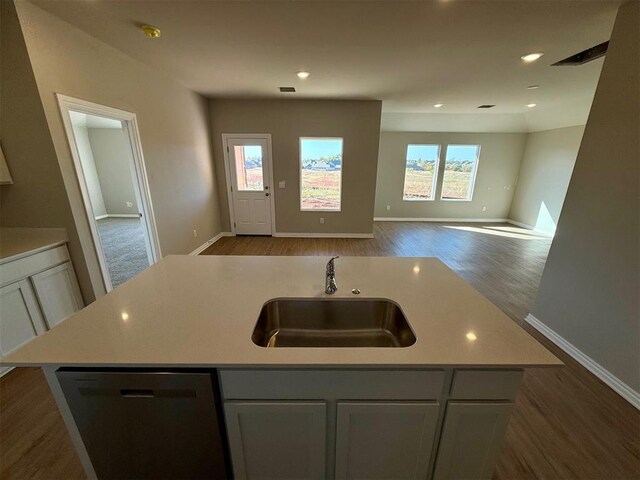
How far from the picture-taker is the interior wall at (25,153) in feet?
5.86

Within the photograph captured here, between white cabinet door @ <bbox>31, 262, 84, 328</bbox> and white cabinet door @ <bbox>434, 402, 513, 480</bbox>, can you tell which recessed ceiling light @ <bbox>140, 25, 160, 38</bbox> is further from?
white cabinet door @ <bbox>434, 402, 513, 480</bbox>

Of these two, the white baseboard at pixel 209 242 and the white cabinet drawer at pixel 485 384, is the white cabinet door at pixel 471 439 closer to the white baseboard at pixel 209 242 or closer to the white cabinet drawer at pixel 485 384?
the white cabinet drawer at pixel 485 384

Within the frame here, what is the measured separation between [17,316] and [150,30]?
8.28 feet

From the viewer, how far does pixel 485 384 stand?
2.94 feet

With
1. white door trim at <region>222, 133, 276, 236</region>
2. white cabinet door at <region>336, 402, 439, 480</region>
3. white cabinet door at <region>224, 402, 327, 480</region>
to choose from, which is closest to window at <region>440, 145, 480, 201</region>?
white door trim at <region>222, 133, 276, 236</region>

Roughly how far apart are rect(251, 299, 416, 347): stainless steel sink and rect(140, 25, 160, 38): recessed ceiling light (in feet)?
8.44

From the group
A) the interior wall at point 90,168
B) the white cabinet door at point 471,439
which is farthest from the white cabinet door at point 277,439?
the interior wall at point 90,168

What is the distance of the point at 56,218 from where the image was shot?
2131 millimetres

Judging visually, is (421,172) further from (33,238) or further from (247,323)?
(33,238)

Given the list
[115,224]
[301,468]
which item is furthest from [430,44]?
[115,224]

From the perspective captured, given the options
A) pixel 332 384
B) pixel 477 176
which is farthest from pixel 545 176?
pixel 332 384

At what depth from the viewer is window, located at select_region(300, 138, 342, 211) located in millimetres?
4895

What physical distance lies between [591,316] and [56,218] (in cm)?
448

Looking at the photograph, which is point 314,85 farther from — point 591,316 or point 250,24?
point 591,316
